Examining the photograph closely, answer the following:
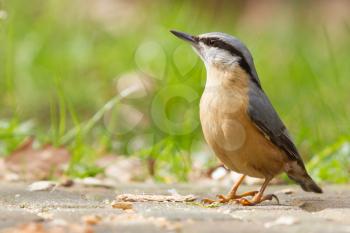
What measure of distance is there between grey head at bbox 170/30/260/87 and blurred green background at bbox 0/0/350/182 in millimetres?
872

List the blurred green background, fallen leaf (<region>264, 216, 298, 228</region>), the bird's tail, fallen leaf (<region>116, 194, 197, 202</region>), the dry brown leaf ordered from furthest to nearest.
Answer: the blurred green background
the dry brown leaf
the bird's tail
fallen leaf (<region>116, 194, 197, 202</region>)
fallen leaf (<region>264, 216, 298, 228</region>)

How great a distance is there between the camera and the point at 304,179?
523 centimetres

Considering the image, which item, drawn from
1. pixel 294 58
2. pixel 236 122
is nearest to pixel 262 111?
pixel 236 122

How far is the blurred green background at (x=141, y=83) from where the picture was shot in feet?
20.6

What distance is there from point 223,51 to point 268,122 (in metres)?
0.61

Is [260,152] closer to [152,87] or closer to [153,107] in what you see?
Answer: [153,107]

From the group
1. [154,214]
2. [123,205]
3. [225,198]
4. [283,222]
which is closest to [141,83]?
[225,198]

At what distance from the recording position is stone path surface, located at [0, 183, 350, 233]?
3.41 metres

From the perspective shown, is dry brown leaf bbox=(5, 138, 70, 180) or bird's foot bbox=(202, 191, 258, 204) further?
dry brown leaf bbox=(5, 138, 70, 180)

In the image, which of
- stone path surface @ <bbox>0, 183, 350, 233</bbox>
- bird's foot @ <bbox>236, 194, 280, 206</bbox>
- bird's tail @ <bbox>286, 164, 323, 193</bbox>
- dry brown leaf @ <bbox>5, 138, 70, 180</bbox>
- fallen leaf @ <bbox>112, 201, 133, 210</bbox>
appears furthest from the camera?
dry brown leaf @ <bbox>5, 138, 70, 180</bbox>

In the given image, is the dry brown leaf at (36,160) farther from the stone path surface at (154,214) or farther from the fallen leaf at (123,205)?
the fallen leaf at (123,205)

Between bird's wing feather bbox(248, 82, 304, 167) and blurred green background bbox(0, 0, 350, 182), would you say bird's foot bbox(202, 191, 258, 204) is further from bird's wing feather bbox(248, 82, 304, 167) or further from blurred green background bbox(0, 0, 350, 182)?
blurred green background bbox(0, 0, 350, 182)

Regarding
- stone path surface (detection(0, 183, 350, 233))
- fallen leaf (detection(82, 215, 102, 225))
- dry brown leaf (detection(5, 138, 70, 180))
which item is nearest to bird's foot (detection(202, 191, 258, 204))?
stone path surface (detection(0, 183, 350, 233))

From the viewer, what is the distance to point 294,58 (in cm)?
897
